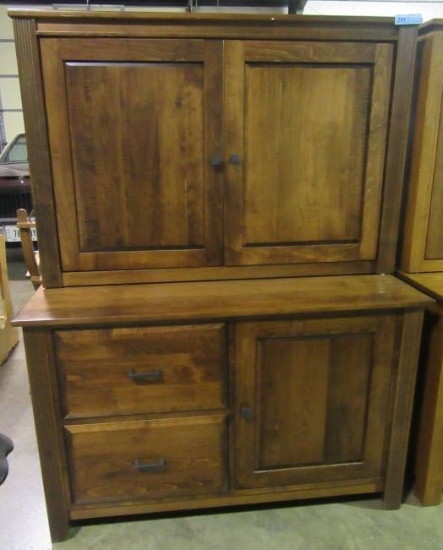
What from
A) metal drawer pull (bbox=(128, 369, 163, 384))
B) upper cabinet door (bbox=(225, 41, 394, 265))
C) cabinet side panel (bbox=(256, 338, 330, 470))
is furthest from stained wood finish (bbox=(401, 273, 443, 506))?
metal drawer pull (bbox=(128, 369, 163, 384))

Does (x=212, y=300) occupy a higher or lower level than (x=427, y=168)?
lower

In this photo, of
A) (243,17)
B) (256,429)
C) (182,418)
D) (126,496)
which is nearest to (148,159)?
(243,17)

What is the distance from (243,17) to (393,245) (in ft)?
2.86

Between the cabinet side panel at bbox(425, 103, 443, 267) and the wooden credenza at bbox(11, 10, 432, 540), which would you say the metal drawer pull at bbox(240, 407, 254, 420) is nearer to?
the wooden credenza at bbox(11, 10, 432, 540)

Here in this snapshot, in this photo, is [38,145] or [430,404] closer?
[38,145]

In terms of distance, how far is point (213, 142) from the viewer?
1.37 metres

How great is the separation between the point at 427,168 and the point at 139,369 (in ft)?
3.75

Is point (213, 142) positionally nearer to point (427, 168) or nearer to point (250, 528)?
point (427, 168)

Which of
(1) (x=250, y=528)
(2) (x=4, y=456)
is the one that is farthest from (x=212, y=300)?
(1) (x=250, y=528)

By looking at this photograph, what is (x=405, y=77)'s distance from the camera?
138 centimetres

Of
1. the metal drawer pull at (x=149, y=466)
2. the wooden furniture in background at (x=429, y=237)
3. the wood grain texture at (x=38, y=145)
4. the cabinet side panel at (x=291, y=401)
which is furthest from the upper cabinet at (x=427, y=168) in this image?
the wood grain texture at (x=38, y=145)

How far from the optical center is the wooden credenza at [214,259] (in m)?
1.28

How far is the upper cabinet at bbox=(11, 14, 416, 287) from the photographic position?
4.21 feet

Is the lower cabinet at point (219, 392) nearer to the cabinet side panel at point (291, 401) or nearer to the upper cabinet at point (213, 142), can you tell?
the cabinet side panel at point (291, 401)
